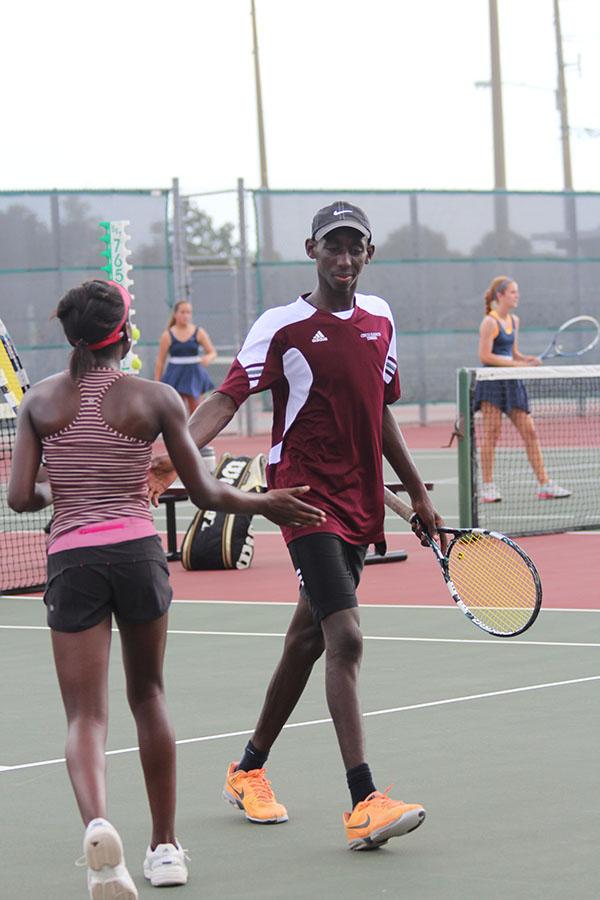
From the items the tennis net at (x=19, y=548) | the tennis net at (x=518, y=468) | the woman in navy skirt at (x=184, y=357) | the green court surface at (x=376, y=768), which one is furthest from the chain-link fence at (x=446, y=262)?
the green court surface at (x=376, y=768)

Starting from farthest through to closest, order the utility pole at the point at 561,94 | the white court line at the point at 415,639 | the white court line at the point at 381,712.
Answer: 1. the utility pole at the point at 561,94
2. the white court line at the point at 415,639
3. the white court line at the point at 381,712

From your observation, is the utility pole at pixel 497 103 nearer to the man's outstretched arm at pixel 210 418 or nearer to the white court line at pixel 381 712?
the white court line at pixel 381 712

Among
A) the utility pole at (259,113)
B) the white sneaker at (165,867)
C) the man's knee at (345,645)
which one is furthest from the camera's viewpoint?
the utility pole at (259,113)

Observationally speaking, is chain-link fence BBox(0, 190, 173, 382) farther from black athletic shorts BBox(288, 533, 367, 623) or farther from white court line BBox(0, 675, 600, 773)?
black athletic shorts BBox(288, 533, 367, 623)

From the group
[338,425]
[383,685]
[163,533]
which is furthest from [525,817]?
[163,533]

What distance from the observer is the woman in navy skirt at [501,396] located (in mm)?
14672

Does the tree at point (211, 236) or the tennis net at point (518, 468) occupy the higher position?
the tree at point (211, 236)

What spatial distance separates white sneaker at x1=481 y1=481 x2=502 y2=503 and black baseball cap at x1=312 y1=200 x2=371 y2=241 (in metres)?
9.28

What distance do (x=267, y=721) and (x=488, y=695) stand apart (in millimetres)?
1866

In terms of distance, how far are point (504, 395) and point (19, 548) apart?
157 inches

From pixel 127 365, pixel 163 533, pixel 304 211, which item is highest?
pixel 304 211

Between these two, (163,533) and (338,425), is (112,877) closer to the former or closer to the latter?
(338,425)

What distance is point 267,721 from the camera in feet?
18.5

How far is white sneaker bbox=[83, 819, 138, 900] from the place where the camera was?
431 cm
